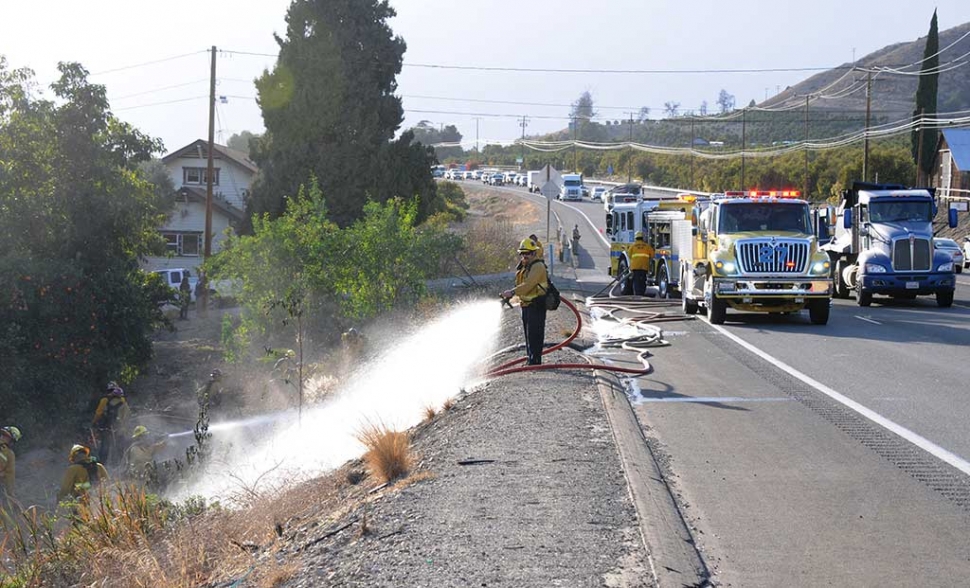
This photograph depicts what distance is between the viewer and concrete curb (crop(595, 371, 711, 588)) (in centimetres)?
579

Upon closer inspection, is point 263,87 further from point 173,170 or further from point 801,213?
point 801,213

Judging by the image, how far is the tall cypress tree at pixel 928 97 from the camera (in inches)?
2653

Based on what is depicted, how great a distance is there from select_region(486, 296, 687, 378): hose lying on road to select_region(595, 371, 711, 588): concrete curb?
3.15 meters

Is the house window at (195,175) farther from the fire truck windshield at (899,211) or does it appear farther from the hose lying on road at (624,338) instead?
the fire truck windshield at (899,211)

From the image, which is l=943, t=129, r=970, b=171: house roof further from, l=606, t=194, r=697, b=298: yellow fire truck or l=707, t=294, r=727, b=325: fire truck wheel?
l=707, t=294, r=727, b=325: fire truck wheel

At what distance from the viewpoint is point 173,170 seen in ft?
190

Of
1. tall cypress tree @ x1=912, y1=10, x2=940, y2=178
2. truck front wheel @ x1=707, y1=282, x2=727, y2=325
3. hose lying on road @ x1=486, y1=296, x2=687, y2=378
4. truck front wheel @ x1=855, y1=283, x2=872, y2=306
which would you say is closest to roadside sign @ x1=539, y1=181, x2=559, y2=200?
hose lying on road @ x1=486, y1=296, x2=687, y2=378

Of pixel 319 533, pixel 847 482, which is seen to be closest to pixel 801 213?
pixel 847 482

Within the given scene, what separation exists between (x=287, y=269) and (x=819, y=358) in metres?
13.9

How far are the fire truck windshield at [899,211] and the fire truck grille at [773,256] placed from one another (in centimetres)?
710

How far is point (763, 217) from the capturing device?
20719 mm

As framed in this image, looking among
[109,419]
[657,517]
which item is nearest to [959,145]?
[109,419]

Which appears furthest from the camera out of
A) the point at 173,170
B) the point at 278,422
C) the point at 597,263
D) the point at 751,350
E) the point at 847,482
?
the point at 173,170

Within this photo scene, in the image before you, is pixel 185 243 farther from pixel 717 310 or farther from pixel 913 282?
pixel 717 310
